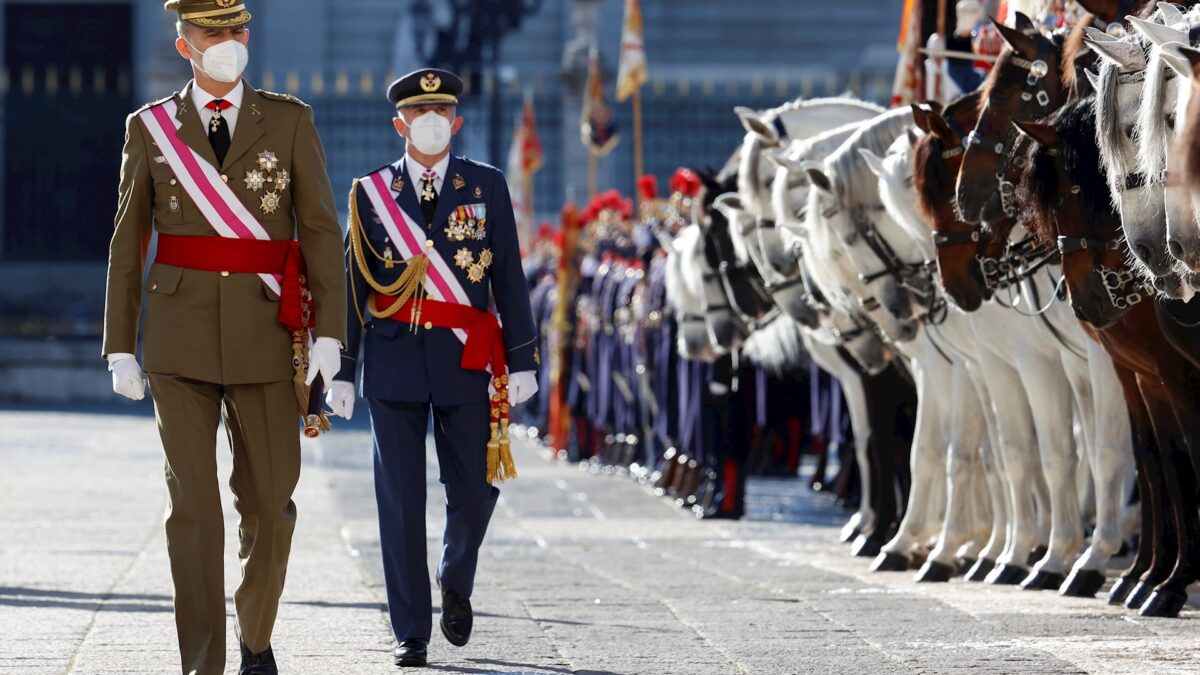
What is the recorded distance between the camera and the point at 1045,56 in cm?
905

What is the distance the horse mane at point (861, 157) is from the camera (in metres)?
11.1

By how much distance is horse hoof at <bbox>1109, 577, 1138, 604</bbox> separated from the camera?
916cm

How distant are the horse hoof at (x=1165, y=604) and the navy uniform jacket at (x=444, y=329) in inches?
92.1

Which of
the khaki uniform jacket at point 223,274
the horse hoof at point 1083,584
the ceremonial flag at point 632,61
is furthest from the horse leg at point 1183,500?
the ceremonial flag at point 632,61

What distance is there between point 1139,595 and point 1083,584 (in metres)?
0.50

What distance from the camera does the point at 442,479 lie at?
25.7 feet

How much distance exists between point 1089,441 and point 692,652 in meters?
2.70

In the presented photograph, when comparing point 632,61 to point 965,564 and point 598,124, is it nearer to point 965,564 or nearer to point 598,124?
point 598,124

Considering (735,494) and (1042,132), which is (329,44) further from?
(1042,132)

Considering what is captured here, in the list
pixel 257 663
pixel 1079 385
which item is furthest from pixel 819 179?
pixel 257 663

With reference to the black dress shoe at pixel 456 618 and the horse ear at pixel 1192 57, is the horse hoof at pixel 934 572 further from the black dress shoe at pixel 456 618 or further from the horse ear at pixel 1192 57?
the horse ear at pixel 1192 57

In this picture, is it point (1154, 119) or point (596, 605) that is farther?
point (596, 605)

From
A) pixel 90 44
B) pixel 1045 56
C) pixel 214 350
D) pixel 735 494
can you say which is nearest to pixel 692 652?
pixel 214 350

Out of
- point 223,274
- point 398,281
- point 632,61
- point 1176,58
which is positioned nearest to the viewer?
point 1176,58
